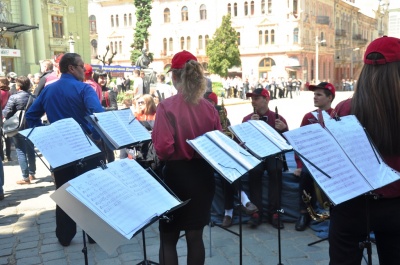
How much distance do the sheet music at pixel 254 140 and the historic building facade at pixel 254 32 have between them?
41.3 meters

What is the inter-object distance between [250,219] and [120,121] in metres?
2.27

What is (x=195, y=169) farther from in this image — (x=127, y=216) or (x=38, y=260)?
(x=38, y=260)

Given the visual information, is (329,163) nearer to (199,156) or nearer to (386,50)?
(386,50)

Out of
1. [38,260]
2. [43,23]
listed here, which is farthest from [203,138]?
[43,23]

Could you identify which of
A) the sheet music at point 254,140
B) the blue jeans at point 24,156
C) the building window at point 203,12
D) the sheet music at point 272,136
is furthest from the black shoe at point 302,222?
the building window at point 203,12

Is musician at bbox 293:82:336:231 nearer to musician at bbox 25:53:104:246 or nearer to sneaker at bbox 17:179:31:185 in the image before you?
musician at bbox 25:53:104:246

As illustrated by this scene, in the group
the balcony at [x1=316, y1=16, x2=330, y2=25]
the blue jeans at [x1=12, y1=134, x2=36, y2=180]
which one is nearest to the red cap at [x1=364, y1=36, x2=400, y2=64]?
the blue jeans at [x1=12, y1=134, x2=36, y2=180]

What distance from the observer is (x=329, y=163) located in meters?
2.15

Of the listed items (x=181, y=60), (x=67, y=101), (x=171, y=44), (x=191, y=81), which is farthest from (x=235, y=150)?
(x=171, y=44)

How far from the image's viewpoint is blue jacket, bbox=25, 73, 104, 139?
163 inches

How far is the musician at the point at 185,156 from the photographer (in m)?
2.83

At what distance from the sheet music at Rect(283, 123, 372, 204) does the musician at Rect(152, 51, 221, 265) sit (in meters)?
0.86

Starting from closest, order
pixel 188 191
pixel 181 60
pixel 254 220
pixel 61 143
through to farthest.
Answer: pixel 188 191 → pixel 181 60 → pixel 61 143 → pixel 254 220

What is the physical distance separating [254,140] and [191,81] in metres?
0.81
